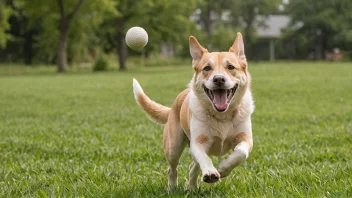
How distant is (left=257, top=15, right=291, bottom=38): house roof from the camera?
70525mm

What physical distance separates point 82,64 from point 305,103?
3960 cm

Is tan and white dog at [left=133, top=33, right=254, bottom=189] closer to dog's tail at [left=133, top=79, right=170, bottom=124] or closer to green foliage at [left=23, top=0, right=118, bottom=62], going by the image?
dog's tail at [left=133, top=79, right=170, bottom=124]

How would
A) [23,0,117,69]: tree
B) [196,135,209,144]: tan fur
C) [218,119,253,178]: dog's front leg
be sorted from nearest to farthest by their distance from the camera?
[218,119,253,178]: dog's front leg, [196,135,209,144]: tan fur, [23,0,117,69]: tree

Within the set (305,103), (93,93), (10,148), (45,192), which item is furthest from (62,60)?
(45,192)

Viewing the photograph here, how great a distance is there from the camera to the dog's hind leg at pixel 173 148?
4.45 metres

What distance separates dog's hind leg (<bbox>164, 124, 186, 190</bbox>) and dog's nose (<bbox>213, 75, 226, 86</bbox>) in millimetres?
768

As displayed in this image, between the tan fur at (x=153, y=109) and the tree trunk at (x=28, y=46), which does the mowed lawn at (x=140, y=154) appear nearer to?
the tan fur at (x=153, y=109)

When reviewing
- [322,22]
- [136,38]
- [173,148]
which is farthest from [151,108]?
[322,22]

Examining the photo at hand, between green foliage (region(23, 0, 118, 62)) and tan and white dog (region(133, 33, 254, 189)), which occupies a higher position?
green foliage (region(23, 0, 118, 62))

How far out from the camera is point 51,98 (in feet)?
51.6

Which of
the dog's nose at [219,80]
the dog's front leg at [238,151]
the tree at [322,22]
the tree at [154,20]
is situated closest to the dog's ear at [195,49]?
the dog's nose at [219,80]

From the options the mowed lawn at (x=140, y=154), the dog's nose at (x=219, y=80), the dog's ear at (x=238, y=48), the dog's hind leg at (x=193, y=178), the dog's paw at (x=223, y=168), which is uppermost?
the dog's ear at (x=238, y=48)

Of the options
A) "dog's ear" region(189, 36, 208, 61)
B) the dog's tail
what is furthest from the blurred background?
"dog's ear" region(189, 36, 208, 61)

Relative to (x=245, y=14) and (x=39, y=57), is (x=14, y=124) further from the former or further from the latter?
(x=245, y=14)
